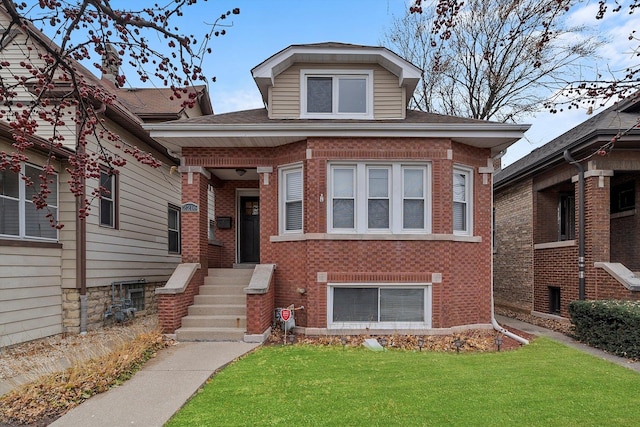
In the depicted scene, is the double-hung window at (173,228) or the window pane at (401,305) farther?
the double-hung window at (173,228)

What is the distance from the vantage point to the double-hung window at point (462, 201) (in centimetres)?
944

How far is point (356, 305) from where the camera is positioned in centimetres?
903

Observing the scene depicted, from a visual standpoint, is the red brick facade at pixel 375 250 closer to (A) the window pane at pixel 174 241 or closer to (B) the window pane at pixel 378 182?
(B) the window pane at pixel 378 182

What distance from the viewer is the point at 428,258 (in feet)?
29.2

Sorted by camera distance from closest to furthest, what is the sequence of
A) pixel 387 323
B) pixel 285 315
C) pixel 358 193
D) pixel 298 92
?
pixel 285 315 → pixel 387 323 → pixel 358 193 → pixel 298 92

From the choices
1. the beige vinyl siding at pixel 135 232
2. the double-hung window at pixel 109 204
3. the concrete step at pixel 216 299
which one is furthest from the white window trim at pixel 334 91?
the double-hung window at pixel 109 204

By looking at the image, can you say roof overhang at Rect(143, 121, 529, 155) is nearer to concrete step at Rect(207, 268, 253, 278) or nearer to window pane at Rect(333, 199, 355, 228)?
window pane at Rect(333, 199, 355, 228)

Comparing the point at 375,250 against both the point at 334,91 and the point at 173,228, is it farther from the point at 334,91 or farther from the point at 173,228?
the point at 173,228

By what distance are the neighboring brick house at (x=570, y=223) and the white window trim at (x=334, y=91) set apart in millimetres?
4741

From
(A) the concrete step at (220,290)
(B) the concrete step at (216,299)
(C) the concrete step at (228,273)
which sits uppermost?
(C) the concrete step at (228,273)

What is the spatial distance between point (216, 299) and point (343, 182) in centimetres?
375

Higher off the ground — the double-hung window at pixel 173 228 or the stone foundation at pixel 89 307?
the double-hung window at pixel 173 228

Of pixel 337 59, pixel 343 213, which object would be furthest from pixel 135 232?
pixel 337 59

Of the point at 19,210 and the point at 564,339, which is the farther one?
the point at 564,339
